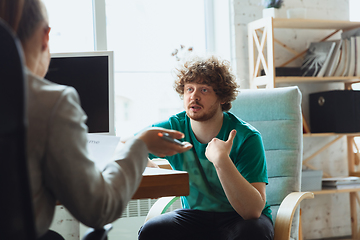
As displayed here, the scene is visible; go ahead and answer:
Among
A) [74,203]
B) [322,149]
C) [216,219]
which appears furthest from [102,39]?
[74,203]

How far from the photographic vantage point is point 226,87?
1.67 metres

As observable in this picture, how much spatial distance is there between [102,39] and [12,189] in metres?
2.20

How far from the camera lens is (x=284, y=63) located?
9.29ft

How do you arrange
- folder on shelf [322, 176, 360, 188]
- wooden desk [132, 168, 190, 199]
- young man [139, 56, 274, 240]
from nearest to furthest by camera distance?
wooden desk [132, 168, 190, 199], young man [139, 56, 274, 240], folder on shelf [322, 176, 360, 188]

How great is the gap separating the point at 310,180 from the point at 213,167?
4.21ft

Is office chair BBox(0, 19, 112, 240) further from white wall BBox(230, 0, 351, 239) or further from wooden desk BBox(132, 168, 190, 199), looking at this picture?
white wall BBox(230, 0, 351, 239)

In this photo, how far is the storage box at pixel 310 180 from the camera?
100 inches

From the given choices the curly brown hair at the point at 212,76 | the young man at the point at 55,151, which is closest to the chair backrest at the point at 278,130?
the curly brown hair at the point at 212,76

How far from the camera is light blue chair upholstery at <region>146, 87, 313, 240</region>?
5.65 feet

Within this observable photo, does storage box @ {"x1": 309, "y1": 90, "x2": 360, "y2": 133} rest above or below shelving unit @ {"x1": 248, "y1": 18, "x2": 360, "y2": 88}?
below

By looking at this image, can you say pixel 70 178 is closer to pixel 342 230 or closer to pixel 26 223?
pixel 26 223

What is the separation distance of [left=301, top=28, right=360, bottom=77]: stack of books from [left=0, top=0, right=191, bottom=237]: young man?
2.23 m

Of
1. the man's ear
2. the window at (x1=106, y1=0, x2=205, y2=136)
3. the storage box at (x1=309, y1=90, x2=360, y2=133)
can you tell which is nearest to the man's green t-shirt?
the man's ear

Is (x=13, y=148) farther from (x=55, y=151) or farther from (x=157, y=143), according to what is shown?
(x=157, y=143)
